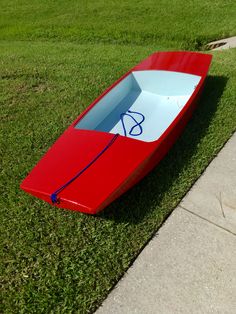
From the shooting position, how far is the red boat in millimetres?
3505

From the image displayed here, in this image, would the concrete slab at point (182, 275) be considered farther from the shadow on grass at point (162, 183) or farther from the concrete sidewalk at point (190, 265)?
the shadow on grass at point (162, 183)

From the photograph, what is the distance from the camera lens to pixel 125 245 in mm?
3426

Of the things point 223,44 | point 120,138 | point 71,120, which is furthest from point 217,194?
point 223,44

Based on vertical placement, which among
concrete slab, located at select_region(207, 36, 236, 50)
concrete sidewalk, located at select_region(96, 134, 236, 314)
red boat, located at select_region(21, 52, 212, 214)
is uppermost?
red boat, located at select_region(21, 52, 212, 214)

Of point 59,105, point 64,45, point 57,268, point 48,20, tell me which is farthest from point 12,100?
point 48,20

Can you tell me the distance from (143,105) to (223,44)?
11.0 ft

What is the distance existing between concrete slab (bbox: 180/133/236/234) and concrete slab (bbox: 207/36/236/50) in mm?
3934

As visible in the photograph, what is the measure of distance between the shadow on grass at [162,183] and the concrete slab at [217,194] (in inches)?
5.7

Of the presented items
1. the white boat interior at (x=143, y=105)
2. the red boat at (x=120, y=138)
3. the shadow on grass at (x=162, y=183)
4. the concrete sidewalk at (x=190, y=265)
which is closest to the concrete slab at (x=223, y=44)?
the red boat at (x=120, y=138)

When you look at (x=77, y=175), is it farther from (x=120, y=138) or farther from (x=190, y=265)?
(x=190, y=265)

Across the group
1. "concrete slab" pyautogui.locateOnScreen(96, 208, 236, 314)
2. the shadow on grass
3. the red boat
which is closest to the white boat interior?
the red boat

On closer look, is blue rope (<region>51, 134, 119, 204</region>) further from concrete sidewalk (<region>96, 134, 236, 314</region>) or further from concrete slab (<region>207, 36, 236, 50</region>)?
concrete slab (<region>207, 36, 236, 50</region>)

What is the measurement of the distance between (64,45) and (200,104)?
4.10 m

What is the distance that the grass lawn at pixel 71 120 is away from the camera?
10.6 ft
